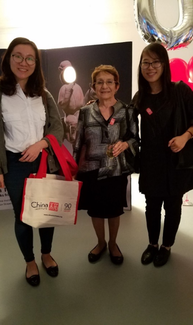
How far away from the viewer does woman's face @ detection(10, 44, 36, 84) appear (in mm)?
1352

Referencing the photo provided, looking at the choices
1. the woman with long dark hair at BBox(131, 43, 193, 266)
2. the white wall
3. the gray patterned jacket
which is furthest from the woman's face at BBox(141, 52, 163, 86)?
the white wall

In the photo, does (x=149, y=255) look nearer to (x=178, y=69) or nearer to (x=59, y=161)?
(x=59, y=161)

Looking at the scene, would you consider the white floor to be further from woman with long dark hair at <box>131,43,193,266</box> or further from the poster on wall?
the poster on wall

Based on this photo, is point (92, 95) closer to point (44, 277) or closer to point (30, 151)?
point (30, 151)

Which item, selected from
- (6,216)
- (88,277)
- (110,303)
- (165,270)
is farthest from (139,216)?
(6,216)

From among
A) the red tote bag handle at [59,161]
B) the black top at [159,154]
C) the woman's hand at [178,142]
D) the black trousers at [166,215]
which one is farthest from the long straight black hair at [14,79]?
the black trousers at [166,215]

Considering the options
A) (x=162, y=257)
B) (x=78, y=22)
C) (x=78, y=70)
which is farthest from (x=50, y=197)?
(x=78, y=22)

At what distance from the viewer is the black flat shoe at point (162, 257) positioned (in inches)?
71.6

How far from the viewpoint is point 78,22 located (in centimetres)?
388

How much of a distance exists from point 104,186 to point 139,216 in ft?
3.62

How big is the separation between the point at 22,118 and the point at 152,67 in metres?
0.78

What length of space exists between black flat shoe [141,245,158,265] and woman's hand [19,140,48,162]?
3.51ft

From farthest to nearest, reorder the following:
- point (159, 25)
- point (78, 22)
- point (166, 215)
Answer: point (78, 22), point (159, 25), point (166, 215)

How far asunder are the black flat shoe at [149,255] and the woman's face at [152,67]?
1169 mm
